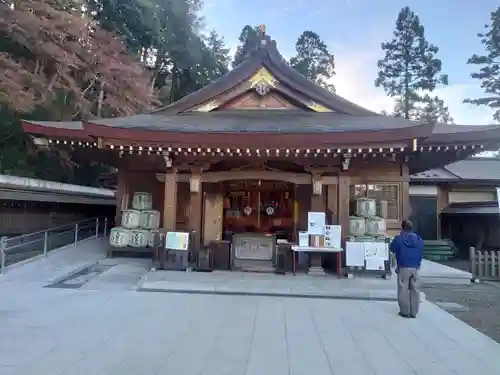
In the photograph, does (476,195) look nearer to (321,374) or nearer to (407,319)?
(407,319)

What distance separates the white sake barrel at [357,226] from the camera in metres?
9.58

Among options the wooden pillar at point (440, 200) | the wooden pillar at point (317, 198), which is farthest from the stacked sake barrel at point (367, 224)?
the wooden pillar at point (440, 200)

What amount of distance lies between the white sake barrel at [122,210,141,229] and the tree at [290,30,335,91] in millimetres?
30785

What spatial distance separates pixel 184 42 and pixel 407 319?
2710 cm

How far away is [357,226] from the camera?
378 inches

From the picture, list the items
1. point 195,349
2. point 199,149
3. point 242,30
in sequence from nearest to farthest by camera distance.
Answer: point 195,349 → point 199,149 → point 242,30

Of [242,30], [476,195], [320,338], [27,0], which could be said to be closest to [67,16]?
[27,0]

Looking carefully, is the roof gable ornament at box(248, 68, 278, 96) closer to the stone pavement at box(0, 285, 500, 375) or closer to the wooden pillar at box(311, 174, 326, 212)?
the wooden pillar at box(311, 174, 326, 212)

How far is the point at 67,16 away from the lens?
14.8m

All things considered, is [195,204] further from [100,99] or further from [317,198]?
[100,99]

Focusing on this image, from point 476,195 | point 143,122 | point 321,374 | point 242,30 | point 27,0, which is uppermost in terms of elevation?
point 242,30

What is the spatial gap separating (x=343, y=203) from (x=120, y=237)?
5.61 m

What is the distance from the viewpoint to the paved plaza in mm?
3885

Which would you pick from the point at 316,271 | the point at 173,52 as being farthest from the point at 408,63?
the point at 316,271
